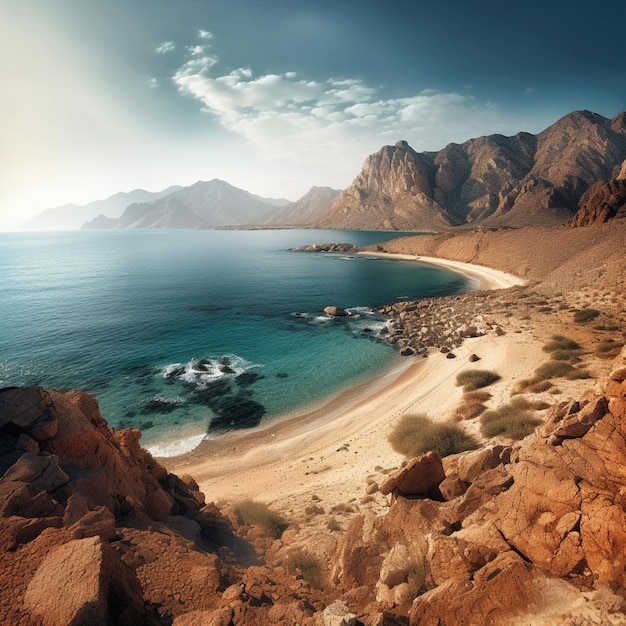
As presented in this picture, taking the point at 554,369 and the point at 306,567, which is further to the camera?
the point at 554,369

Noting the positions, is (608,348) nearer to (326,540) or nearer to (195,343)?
(326,540)

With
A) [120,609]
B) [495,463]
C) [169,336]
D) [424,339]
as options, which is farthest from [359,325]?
[120,609]

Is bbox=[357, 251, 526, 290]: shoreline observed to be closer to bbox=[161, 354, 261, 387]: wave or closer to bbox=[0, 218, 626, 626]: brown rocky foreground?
bbox=[161, 354, 261, 387]: wave

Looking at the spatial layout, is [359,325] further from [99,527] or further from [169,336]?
[99,527]

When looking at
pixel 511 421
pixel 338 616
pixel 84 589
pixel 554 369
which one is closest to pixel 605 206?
pixel 554 369

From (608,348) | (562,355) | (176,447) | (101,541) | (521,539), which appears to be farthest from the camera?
(562,355)

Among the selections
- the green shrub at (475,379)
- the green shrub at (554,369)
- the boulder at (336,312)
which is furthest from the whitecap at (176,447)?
the boulder at (336,312)
